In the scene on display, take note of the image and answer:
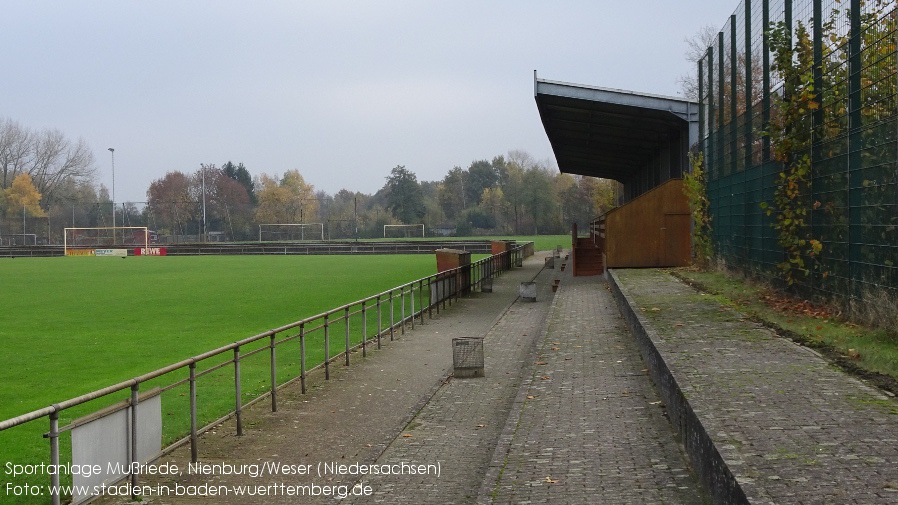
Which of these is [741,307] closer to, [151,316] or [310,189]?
[151,316]

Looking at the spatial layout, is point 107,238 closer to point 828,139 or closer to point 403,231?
point 403,231

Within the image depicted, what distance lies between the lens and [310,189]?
141000 millimetres

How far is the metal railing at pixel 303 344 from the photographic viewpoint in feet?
21.4

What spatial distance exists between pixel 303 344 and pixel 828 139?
7.28 meters

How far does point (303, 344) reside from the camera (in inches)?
441

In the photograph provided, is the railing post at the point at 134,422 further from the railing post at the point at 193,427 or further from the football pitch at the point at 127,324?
the football pitch at the point at 127,324

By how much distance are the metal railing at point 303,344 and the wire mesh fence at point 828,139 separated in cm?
634

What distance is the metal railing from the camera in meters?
6.53

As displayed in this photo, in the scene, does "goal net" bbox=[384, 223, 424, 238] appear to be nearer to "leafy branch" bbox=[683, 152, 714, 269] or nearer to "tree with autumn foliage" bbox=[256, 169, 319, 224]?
"tree with autumn foliage" bbox=[256, 169, 319, 224]

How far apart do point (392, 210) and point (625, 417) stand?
415ft

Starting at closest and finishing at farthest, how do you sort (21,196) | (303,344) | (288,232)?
(303,344) < (21,196) < (288,232)

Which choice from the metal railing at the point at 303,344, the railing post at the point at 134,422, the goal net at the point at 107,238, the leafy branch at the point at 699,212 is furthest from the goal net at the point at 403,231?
the railing post at the point at 134,422

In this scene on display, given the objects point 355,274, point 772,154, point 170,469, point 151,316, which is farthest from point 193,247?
point 170,469

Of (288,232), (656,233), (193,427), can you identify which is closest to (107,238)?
(288,232)
